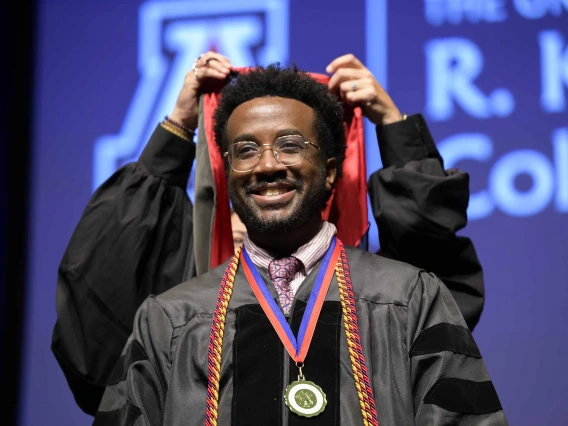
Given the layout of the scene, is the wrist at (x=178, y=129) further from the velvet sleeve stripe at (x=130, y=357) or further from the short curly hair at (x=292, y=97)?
the velvet sleeve stripe at (x=130, y=357)

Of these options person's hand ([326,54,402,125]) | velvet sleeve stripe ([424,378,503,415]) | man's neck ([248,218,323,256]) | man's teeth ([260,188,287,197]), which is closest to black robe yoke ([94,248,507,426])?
velvet sleeve stripe ([424,378,503,415])

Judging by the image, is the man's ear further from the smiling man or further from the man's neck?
the man's neck

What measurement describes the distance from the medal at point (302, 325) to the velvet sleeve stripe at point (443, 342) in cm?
25

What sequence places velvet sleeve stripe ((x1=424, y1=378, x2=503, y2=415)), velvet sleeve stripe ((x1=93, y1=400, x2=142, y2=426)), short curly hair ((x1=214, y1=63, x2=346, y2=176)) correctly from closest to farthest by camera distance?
1. velvet sleeve stripe ((x1=424, y1=378, x2=503, y2=415))
2. velvet sleeve stripe ((x1=93, y1=400, x2=142, y2=426))
3. short curly hair ((x1=214, y1=63, x2=346, y2=176))

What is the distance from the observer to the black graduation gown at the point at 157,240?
8.18 ft

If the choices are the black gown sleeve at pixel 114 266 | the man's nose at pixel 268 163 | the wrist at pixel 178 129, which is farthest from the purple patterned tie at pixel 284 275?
the wrist at pixel 178 129

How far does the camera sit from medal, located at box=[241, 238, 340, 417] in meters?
1.93

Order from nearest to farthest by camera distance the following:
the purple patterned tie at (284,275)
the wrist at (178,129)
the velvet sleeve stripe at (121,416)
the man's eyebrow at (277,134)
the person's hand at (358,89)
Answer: the velvet sleeve stripe at (121,416) → the purple patterned tie at (284,275) → the man's eyebrow at (277,134) → the person's hand at (358,89) → the wrist at (178,129)

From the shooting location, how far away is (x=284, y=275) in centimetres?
221

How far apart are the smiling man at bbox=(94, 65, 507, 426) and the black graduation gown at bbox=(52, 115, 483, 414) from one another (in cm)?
23

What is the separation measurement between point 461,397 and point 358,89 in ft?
3.43

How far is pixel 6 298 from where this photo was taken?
11.4 ft

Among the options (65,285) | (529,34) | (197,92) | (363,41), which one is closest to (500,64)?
(529,34)

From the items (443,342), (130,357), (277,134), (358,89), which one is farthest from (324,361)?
(358,89)
